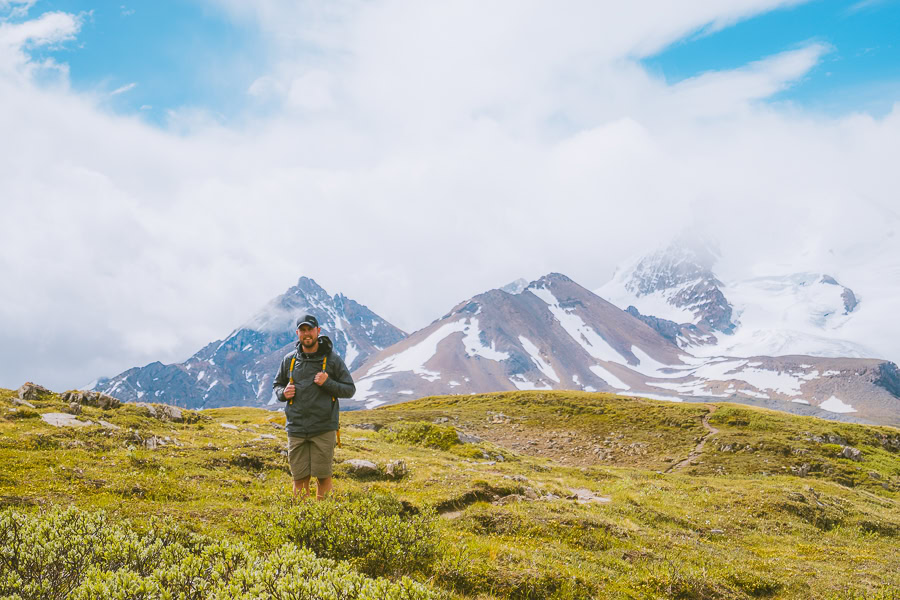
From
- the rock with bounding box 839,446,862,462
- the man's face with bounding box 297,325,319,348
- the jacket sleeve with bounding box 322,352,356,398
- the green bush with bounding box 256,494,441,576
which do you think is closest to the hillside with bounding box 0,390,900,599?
the green bush with bounding box 256,494,441,576

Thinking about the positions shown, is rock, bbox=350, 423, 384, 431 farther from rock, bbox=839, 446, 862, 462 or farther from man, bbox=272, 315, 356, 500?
rock, bbox=839, 446, 862, 462

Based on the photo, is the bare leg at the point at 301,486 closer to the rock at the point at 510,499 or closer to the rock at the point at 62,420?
the rock at the point at 510,499

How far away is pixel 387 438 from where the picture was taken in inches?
1339

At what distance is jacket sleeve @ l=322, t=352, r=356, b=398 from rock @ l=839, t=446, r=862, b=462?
42.9 metres

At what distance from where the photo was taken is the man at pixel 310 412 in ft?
35.8

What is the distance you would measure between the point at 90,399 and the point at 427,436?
65.2ft

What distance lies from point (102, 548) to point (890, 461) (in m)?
51.5

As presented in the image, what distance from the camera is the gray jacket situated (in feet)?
35.8

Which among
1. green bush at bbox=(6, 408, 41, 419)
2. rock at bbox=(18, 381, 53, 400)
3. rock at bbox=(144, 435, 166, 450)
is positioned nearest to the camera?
rock at bbox=(144, 435, 166, 450)

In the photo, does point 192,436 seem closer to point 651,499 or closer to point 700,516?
point 651,499

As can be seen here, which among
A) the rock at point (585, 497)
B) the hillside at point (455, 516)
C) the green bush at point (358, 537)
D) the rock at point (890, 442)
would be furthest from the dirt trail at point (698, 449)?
the green bush at point (358, 537)

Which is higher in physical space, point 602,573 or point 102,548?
point 102,548

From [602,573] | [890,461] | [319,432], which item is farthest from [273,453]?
[890,461]

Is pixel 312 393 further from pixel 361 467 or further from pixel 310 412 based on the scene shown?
pixel 361 467
